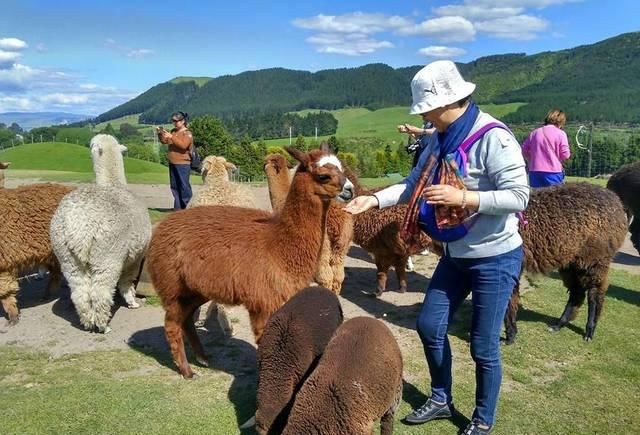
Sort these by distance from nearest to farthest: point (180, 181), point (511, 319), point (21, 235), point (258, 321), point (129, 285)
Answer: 1. point (258, 321)
2. point (511, 319)
3. point (21, 235)
4. point (129, 285)
5. point (180, 181)

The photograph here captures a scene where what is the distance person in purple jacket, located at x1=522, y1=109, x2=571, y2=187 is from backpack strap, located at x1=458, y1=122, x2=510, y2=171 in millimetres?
5198

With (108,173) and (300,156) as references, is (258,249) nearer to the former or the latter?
(300,156)

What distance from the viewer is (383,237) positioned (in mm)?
7367

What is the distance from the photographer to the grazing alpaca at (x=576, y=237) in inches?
227

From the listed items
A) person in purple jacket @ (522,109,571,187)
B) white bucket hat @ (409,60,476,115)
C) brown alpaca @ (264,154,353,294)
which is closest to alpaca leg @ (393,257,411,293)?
brown alpaca @ (264,154,353,294)

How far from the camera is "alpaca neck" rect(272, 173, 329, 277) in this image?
4.19 m

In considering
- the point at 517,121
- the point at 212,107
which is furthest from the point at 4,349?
the point at 212,107

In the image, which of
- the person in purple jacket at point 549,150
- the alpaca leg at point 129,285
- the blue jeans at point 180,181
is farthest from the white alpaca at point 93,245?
the person in purple jacket at point 549,150

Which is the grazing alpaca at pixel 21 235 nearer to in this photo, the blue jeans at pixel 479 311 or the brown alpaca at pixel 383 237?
the brown alpaca at pixel 383 237

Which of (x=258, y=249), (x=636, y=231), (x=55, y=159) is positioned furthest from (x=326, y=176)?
(x=55, y=159)

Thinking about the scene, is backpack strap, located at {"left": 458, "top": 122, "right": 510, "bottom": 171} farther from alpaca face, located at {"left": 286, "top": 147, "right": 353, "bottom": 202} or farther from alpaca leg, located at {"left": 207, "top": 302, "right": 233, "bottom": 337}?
alpaca leg, located at {"left": 207, "top": 302, "right": 233, "bottom": 337}

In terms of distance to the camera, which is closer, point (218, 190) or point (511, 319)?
point (511, 319)

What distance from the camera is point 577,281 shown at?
6215mm

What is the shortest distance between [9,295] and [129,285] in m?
1.35
